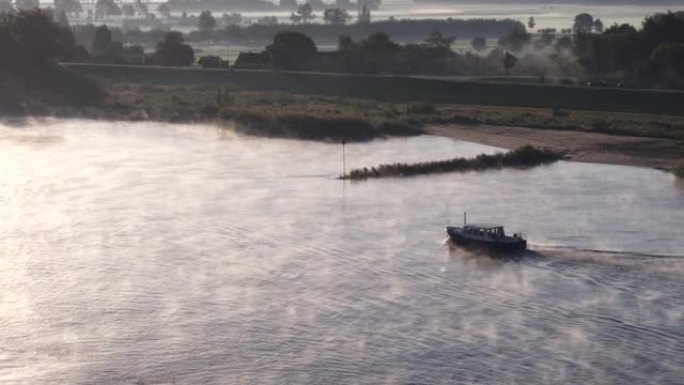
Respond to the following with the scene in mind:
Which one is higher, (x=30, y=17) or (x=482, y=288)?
(x=30, y=17)

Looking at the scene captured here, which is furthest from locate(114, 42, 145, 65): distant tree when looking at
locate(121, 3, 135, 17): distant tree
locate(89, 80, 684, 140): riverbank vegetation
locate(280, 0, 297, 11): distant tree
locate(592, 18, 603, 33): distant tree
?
locate(280, 0, 297, 11): distant tree

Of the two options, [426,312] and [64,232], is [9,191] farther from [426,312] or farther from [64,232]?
[426,312]

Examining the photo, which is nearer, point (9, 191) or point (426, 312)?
point (426, 312)

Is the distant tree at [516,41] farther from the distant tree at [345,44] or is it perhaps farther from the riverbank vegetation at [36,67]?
the riverbank vegetation at [36,67]

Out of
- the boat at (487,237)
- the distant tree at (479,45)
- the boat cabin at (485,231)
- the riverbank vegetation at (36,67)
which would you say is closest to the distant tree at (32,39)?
the riverbank vegetation at (36,67)

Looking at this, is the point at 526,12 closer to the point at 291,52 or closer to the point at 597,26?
the point at 597,26

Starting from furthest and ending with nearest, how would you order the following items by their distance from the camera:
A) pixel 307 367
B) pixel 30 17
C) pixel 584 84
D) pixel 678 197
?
pixel 30 17, pixel 584 84, pixel 678 197, pixel 307 367

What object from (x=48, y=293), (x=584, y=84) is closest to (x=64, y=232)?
(x=48, y=293)
